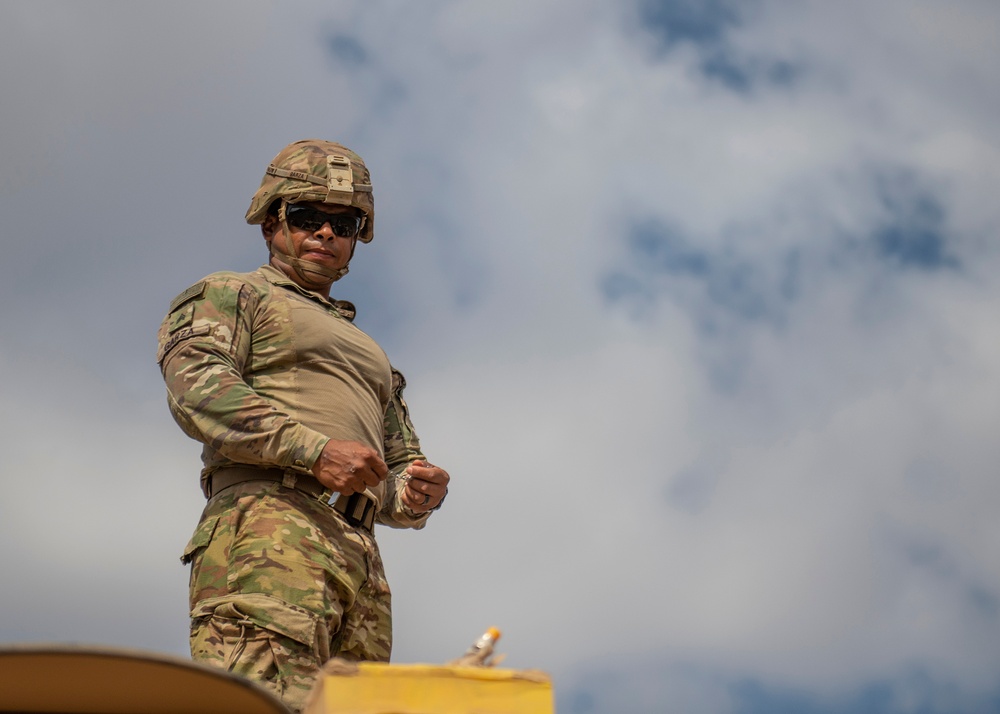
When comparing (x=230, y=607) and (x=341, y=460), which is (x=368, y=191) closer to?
(x=341, y=460)

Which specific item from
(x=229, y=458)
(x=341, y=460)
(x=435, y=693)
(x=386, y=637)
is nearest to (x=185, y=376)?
(x=229, y=458)

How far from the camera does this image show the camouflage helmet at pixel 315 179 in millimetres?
6062

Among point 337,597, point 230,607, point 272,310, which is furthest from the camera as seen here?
point 272,310

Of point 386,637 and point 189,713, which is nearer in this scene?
point 189,713

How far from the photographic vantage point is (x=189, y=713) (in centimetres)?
291

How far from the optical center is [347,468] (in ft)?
16.6

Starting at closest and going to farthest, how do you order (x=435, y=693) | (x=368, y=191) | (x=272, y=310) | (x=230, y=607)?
1. (x=435, y=693)
2. (x=230, y=607)
3. (x=272, y=310)
4. (x=368, y=191)

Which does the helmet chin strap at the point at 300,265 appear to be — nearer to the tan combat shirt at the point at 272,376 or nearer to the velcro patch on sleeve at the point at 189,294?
the tan combat shirt at the point at 272,376

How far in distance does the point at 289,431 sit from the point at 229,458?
275 mm

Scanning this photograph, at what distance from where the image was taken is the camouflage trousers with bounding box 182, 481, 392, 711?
4738 mm

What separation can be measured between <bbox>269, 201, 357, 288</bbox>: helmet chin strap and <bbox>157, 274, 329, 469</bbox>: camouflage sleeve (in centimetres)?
45

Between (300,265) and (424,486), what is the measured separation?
110cm

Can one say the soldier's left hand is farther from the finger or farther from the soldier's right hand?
the soldier's right hand

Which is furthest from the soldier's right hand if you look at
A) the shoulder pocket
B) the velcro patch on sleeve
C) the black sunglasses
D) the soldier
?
the black sunglasses
